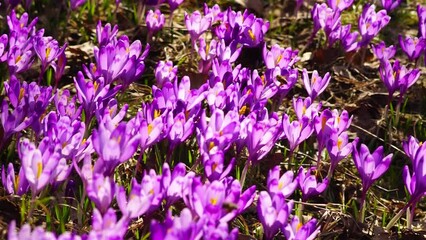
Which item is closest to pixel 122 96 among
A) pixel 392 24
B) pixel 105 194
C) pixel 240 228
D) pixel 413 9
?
pixel 240 228

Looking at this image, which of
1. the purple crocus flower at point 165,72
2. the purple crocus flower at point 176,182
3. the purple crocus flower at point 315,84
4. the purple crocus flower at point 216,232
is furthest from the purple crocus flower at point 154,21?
the purple crocus flower at point 216,232

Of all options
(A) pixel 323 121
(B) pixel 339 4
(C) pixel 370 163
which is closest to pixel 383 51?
(B) pixel 339 4

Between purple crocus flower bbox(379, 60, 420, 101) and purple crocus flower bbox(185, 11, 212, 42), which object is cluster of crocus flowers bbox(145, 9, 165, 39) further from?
purple crocus flower bbox(379, 60, 420, 101)

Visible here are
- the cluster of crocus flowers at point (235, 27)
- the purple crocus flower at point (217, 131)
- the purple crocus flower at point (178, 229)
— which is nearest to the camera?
the purple crocus flower at point (178, 229)

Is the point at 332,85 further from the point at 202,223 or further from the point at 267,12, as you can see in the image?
the point at 202,223

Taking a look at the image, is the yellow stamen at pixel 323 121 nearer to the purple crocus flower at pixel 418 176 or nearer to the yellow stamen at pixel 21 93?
the purple crocus flower at pixel 418 176

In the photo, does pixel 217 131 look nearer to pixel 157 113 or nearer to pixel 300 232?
pixel 157 113

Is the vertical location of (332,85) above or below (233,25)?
below
